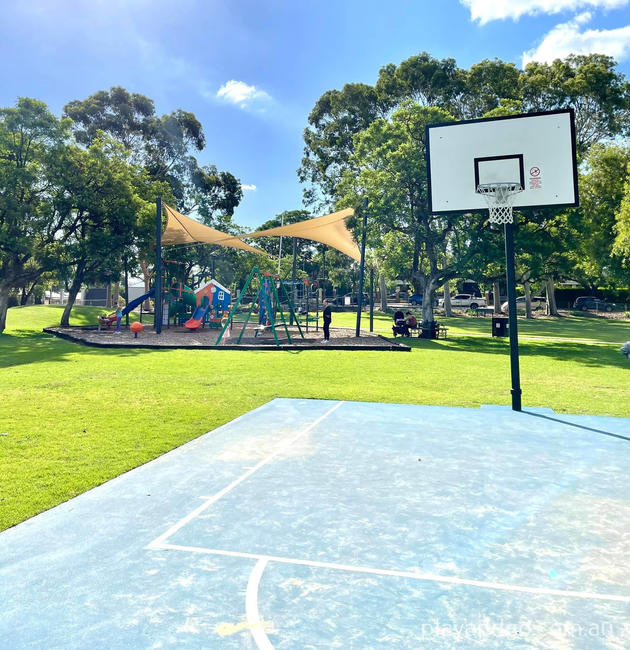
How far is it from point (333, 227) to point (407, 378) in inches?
539

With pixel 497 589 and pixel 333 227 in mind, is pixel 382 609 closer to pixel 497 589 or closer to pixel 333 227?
pixel 497 589

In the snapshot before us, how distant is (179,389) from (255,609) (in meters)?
7.30

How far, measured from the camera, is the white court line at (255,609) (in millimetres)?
2641

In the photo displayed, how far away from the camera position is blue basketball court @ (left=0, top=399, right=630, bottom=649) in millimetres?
2762

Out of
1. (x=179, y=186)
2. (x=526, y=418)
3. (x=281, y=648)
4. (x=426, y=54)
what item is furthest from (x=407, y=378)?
(x=179, y=186)

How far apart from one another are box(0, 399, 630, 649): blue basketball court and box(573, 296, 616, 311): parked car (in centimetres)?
4341

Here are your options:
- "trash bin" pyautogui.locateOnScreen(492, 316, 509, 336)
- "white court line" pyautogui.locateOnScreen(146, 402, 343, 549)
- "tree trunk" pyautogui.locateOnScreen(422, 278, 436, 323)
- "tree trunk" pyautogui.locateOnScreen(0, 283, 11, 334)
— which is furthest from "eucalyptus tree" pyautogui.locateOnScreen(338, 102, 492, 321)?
"white court line" pyautogui.locateOnScreen(146, 402, 343, 549)

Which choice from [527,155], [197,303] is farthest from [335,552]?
[197,303]

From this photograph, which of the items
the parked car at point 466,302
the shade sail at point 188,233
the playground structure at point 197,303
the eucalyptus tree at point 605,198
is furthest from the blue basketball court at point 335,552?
the parked car at point 466,302

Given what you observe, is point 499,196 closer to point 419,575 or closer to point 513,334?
point 513,334

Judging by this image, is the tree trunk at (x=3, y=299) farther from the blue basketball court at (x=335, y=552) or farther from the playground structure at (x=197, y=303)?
the blue basketball court at (x=335, y=552)

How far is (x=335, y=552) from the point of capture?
363 cm

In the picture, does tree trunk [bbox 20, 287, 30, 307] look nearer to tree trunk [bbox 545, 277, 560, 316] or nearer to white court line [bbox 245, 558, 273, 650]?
tree trunk [bbox 545, 277, 560, 316]

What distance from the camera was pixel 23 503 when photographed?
4.48 metres
